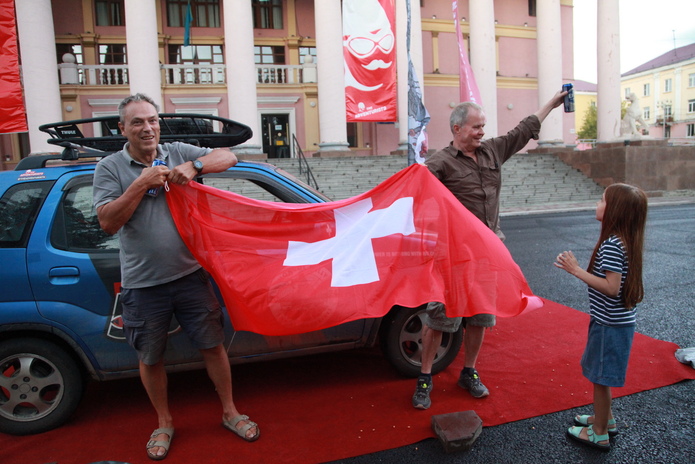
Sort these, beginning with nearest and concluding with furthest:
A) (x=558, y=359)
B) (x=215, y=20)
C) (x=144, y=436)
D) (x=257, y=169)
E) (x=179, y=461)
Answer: (x=179, y=461) → (x=144, y=436) → (x=257, y=169) → (x=558, y=359) → (x=215, y=20)

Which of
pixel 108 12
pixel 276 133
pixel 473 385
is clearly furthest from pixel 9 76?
pixel 473 385

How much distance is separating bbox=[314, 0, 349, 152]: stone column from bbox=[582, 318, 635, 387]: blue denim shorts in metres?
20.7

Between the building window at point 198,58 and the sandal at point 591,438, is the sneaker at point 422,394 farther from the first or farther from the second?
the building window at point 198,58

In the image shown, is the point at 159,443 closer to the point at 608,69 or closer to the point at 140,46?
the point at 140,46

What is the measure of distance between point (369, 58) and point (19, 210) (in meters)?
19.2

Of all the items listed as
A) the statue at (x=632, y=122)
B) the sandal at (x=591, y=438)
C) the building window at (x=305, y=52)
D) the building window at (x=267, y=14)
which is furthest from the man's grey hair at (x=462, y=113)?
the building window at (x=267, y=14)

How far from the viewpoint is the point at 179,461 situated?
282 cm

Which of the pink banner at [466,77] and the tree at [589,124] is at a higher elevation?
the tree at [589,124]

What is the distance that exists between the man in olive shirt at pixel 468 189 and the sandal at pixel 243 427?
43.0 inches

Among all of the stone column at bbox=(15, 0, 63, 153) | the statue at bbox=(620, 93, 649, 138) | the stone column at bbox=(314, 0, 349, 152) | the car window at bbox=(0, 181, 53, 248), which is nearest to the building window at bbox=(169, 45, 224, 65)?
the stone column at bbox=(15, 0, 63, 153)

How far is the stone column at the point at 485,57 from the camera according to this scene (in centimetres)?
2562

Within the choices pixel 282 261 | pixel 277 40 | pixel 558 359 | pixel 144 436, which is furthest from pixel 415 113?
pixel 277 40

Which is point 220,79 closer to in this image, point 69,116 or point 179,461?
point 69,116

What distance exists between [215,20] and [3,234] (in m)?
30.0
